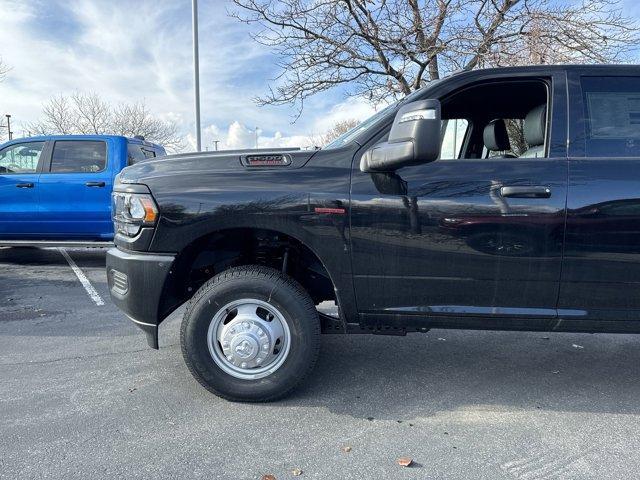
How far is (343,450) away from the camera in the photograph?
250cm

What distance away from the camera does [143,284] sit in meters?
2.88

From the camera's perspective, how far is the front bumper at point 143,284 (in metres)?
2.86

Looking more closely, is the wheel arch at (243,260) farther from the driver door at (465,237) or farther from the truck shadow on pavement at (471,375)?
the truck shadow on pavement at (471,375)

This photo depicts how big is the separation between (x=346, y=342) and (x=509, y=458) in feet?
6.21

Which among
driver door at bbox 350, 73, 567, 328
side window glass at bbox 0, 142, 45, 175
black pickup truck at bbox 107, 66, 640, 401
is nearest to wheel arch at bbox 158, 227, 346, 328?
black pickup truck at bbox 107, 66, 640, 401

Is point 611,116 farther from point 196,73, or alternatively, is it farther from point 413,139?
point 196,73

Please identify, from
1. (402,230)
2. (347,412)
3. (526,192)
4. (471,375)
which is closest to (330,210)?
(402,230)

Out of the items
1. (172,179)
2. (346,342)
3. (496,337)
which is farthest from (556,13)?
(172,179)

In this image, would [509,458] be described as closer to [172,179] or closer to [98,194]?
[172,179]

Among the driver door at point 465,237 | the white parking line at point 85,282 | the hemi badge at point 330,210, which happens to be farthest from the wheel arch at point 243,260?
the white parking line at point 85,282

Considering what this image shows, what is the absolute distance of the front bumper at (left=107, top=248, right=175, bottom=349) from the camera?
286 centimetres

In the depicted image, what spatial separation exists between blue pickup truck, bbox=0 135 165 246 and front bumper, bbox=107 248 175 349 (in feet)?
14.9

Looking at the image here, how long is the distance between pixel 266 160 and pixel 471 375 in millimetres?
2182

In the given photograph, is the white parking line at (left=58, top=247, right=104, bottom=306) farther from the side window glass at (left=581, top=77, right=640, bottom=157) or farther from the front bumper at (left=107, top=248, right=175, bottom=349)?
the side window glass at (left=581, top=77, right=640, bottom=157)
